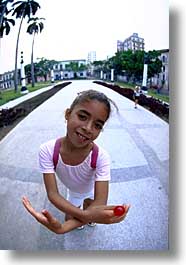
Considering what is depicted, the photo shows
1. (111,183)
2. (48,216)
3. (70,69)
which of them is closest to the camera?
(48,216)

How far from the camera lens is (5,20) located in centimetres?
112

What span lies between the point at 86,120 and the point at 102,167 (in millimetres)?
148

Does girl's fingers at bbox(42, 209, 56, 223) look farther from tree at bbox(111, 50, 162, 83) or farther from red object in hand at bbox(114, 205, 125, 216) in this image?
tree at bbox(111, 50, 162, 83)

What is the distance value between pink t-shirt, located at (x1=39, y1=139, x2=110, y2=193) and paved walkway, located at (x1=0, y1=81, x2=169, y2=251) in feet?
0.25

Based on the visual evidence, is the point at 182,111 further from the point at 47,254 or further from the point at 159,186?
the point at 47,254

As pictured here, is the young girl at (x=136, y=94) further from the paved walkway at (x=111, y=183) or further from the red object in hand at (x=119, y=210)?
the red object in hand at (x=119, y=210)

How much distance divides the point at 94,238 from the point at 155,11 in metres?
0.73

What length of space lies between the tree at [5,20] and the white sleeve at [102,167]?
19.6 inches

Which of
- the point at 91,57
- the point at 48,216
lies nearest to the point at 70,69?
the point at 91,57

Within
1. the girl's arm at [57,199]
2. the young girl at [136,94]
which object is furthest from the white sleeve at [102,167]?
the young girl at [136,94]

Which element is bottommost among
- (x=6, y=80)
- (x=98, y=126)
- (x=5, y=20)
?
(x=98, y=126)

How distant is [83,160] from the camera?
3.26ft

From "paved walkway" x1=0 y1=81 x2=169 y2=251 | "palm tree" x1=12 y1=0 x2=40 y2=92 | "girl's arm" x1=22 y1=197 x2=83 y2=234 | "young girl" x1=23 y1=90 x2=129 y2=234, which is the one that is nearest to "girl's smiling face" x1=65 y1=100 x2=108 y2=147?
"young girl" x1=23 y1=90 x2=129 y2=234

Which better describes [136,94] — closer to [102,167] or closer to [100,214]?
[102,167]
